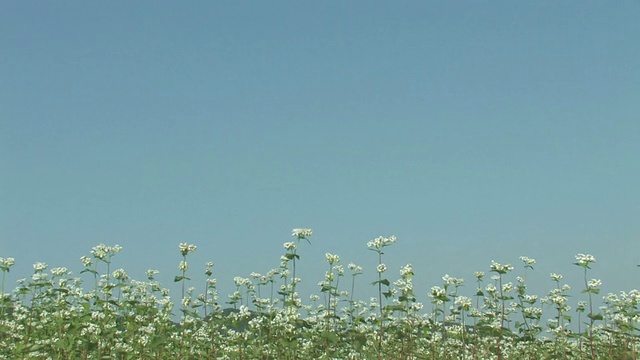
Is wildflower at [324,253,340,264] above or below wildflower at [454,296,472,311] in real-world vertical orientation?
above

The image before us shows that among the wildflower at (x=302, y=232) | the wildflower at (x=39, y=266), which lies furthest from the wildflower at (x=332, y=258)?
the wildflower at (x=39, y=266)

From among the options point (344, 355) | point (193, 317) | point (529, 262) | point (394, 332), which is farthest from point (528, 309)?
point (193, 317)

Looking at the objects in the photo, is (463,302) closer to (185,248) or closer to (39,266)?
(185,248)

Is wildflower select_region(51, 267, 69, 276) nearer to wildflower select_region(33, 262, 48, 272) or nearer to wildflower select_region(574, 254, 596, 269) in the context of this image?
wildflower select_region(33, 262, 48, 272)

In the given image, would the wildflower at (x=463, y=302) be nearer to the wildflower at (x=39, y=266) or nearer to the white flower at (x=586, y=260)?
the white flower at (x=586, y=260)

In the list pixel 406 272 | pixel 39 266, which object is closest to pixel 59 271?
pixel 39 266

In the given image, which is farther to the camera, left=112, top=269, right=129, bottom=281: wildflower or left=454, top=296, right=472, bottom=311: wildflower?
left=112, top=269, right=129, bottom=281: wildflower

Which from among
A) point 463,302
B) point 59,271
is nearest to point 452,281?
point 463,302

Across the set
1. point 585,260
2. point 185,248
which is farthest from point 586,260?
point 185,248

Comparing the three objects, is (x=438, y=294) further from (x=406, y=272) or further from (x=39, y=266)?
(x=39, y=266)

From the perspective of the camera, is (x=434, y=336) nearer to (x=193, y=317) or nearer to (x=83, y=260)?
(x=193, y=317)

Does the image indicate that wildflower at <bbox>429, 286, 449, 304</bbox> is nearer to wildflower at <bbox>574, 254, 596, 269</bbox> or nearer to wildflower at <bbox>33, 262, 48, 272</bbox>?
wildflower at <bbox>574, 254, 596, 269</bbox>

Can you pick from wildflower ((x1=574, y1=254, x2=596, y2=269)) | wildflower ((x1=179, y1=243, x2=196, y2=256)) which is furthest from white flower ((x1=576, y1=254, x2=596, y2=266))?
wildflower ((x1=179, y1=243, x2=196, y2=256))

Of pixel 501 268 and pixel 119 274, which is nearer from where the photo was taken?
pixel 501 268
